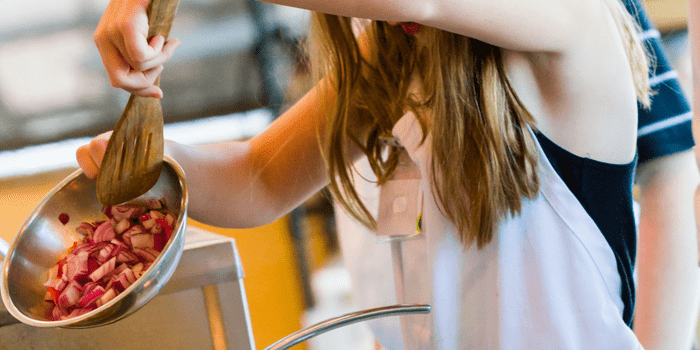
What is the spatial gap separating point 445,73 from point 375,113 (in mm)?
170

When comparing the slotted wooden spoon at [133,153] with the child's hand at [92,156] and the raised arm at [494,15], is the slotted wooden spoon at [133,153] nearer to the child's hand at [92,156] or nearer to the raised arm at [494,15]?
the child's hand at [92,156]

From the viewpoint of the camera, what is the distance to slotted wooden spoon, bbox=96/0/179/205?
1.27ft

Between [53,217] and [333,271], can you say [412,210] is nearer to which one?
[333,271]

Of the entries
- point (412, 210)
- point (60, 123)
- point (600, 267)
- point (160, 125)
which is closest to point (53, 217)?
point (160, 125)

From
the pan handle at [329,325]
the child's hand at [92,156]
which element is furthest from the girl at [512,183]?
the pan handle at [329,325]

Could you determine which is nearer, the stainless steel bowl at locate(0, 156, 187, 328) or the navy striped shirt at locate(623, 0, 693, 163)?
the stainless steel bowl at locate(0, 156, 187, 328)

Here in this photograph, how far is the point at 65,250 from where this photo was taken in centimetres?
40

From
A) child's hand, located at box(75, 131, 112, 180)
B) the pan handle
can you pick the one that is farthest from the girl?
the pan handle

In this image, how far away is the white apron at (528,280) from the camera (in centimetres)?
51

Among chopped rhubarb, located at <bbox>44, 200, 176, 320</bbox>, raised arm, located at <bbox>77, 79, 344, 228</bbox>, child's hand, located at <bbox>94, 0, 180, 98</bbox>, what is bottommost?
chopped rhubarb, located at <bbox>44, 200, 176, 320</bbox>

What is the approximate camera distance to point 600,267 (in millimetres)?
519

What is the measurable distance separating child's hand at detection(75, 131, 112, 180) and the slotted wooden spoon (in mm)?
23

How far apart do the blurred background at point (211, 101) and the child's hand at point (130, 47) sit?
8.6 inches

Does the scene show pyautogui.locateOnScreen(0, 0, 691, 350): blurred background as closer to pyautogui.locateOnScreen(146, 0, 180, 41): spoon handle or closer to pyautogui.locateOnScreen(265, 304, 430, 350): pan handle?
pyautogui.locateOnScreen(265, 304, 430, 350): pan handle
